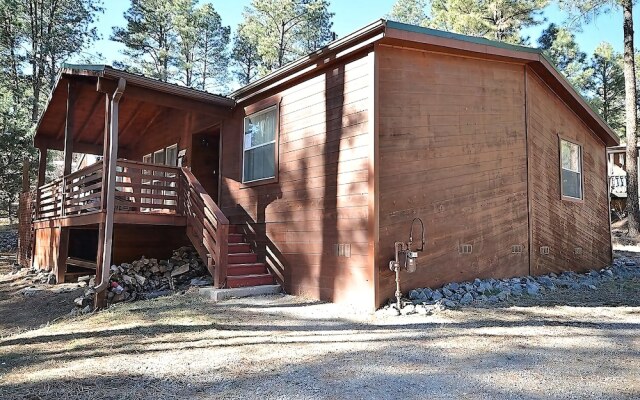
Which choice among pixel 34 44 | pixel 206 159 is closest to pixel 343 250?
pixel 206 159

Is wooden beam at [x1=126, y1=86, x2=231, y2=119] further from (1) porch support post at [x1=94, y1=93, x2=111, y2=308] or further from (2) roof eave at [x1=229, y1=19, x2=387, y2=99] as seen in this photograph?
(2) roof eave at [x1=229, y1=19, x2=387, y2=99]

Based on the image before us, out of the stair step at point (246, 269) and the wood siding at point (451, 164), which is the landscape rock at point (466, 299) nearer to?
the wood siding at point (451, 164)

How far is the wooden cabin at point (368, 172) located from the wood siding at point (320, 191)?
0.08 feet

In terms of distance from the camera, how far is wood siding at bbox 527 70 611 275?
23.9 ft

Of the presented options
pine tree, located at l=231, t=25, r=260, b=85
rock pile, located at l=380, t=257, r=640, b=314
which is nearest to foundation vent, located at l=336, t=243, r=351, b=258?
rock pile, located at l=380, t=257, r=640, b=314

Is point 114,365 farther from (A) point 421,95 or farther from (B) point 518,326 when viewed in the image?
(A) point 421,95

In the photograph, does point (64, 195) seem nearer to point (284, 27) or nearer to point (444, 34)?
point (444, 34)

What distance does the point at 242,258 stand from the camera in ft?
22.7

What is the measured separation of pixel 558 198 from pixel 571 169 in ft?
3.76

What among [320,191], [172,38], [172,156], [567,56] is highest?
[172,38]

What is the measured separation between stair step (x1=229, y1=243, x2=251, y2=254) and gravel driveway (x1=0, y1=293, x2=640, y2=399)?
1.87 meters

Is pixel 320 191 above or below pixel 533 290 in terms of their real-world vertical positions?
above

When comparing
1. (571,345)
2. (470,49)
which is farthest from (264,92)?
(571,345)

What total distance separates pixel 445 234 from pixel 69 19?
23.8 m
